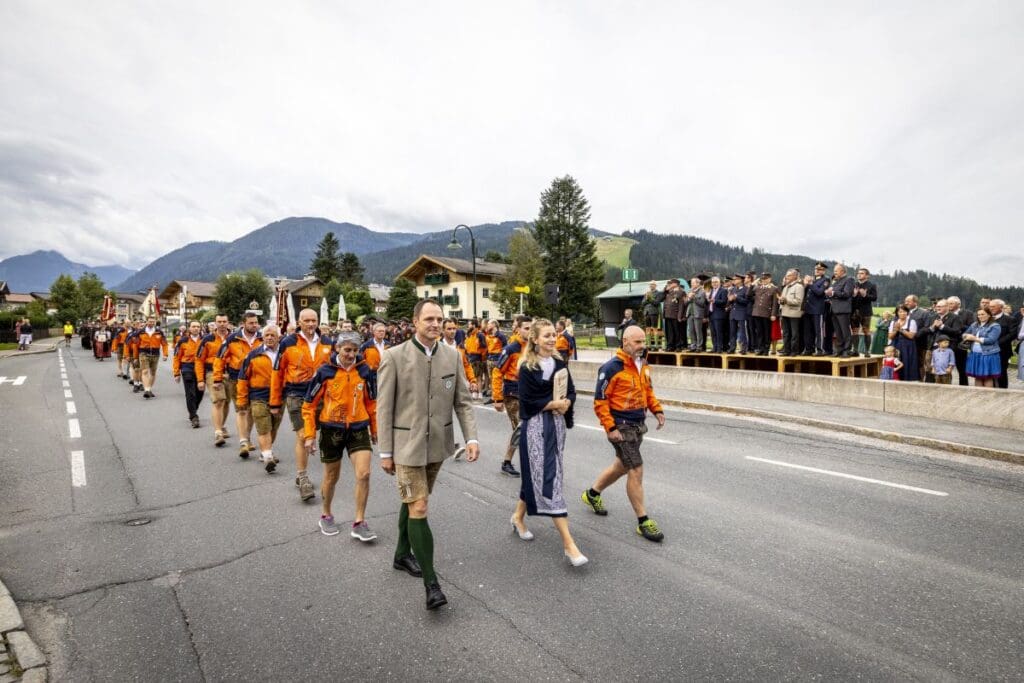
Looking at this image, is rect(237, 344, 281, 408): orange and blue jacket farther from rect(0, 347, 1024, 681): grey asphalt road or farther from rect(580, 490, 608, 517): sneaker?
rect(580, 490, 608, 517): sneaker

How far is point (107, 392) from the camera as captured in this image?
15023 mm

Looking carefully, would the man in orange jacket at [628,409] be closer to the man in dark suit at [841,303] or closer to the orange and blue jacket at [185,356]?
the man in dark suit at [841,303]

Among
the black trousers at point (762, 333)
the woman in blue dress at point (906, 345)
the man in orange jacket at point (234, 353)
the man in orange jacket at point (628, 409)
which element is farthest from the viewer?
the black trousers at point (762, 333)

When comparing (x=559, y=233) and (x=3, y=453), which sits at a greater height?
(x=559, y=233)

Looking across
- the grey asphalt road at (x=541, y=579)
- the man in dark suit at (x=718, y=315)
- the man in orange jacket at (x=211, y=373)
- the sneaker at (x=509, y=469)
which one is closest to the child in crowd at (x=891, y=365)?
the man in dark suit at (x=718, y=315)

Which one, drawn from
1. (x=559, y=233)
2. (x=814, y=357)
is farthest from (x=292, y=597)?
(x=559, y=233)

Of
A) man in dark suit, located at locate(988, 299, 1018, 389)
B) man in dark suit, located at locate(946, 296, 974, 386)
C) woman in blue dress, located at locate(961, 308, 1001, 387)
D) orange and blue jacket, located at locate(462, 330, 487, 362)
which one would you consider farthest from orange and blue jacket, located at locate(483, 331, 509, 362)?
man in dark suit, located at locate(988, 299, 1018, 389)

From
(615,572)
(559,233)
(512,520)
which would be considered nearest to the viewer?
(615,572)

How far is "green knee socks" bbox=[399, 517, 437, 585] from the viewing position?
3.52 m

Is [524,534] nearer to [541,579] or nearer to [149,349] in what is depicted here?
[541,579]

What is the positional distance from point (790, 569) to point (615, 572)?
1.32 m

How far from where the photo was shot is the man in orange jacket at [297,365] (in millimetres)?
6199

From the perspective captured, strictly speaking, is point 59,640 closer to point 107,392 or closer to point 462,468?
point 462,468

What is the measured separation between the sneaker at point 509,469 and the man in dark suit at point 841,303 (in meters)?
8.71
